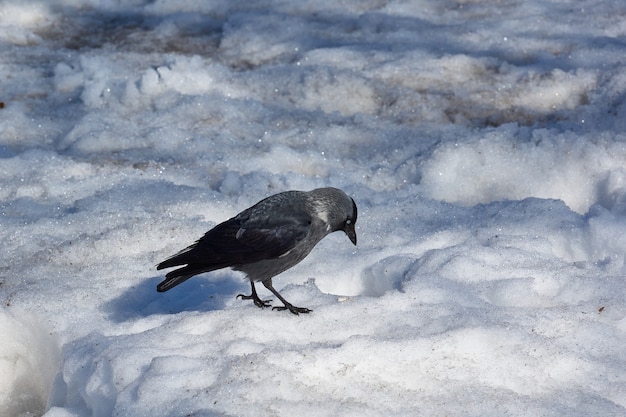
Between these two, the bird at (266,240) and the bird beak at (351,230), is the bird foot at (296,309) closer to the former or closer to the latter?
the bird at (266,240)

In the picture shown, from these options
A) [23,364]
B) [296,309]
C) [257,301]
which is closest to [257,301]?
[257,301]

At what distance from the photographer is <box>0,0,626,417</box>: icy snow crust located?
297 centimetres

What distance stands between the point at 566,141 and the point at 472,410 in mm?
2354

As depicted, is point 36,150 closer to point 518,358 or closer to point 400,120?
point 400,120

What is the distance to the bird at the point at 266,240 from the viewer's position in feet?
10.8

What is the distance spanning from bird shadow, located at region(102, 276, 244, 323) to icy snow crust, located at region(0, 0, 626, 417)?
0.05 feet

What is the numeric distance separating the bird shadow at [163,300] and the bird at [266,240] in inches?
11.4

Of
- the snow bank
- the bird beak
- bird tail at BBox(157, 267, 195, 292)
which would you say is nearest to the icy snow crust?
the snow bank

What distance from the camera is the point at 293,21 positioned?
21.9 feet

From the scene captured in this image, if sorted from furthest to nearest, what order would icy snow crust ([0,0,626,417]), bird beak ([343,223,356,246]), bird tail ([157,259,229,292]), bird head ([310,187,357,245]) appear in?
bird beak ([343,223,356,246]), bird head ([310,187,357,245]), bird tail ([157,259,229,292]), icy snow crust ([0,0,626,417])

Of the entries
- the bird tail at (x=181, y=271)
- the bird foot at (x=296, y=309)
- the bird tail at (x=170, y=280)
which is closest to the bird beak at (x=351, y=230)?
the bird foot at (x=296, y=309)

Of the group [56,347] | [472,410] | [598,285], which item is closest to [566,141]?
[598,285]

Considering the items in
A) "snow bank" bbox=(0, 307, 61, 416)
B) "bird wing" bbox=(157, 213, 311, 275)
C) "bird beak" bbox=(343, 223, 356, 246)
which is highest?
"bird wing" bbox=(157, 213, 311, 275)

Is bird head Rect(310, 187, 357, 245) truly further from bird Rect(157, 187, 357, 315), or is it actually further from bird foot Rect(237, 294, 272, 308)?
bird foot Rect(237, 294, 272, 308)
